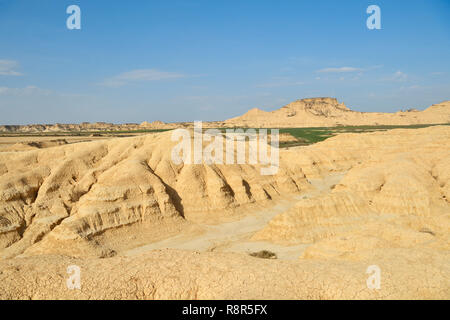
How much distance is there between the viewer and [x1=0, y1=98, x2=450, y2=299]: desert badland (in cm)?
1234

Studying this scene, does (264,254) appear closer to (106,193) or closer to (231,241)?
(231,241)

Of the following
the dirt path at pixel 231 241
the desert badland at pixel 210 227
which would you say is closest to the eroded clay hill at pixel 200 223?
the desert badland at pixel 210 227

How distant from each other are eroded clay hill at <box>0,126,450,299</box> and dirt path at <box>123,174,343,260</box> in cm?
74

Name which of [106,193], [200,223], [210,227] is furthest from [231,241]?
[106,193]

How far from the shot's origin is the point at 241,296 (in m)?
11.6

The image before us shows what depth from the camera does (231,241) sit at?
27500 mm

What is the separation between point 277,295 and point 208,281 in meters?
2.74

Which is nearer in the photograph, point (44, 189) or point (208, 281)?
point (208, 281)

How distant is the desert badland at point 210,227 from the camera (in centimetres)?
1234

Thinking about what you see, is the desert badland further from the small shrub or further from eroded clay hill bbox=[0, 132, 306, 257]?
the small shrub

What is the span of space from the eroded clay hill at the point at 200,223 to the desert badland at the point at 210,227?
0.08 metres

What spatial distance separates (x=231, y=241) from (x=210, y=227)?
359cm
